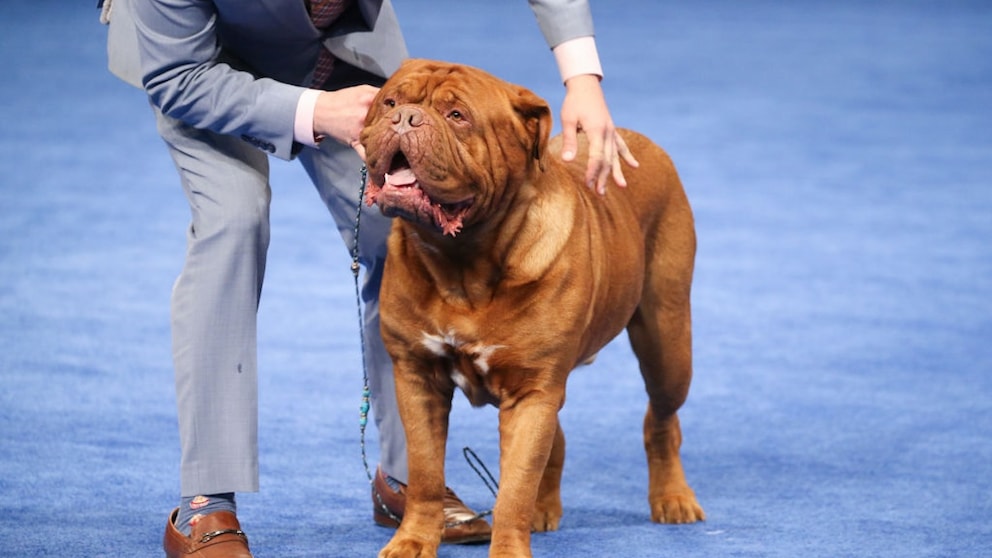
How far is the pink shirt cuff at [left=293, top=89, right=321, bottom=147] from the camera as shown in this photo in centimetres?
340

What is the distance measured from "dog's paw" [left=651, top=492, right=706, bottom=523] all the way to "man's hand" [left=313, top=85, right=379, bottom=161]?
1.41 m

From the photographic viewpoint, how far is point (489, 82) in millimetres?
3178

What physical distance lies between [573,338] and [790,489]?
1263 mm

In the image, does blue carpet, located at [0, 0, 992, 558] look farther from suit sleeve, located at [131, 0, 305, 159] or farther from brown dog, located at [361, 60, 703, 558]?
suit sleeve, located at [131, 0, 305, 159]

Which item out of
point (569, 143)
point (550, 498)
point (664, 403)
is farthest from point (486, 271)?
point (664, 403)

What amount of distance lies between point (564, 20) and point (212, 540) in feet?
4.74

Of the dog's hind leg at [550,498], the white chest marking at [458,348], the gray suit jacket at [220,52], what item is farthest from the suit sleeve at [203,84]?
the dog's hind leg at [550,498]

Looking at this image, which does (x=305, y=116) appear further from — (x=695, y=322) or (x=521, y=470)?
(x=695, y=322)

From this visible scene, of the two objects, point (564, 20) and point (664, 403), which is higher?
point (564, 20)

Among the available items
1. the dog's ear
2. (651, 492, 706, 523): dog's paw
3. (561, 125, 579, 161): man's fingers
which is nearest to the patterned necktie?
the dog's ear

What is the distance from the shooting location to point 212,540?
340cm

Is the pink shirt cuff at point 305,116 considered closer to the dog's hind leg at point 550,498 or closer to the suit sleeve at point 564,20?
the suit sleeve at point 564,20

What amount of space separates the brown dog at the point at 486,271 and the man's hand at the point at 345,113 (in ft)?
0.39

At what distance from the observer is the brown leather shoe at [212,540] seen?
134 inches
